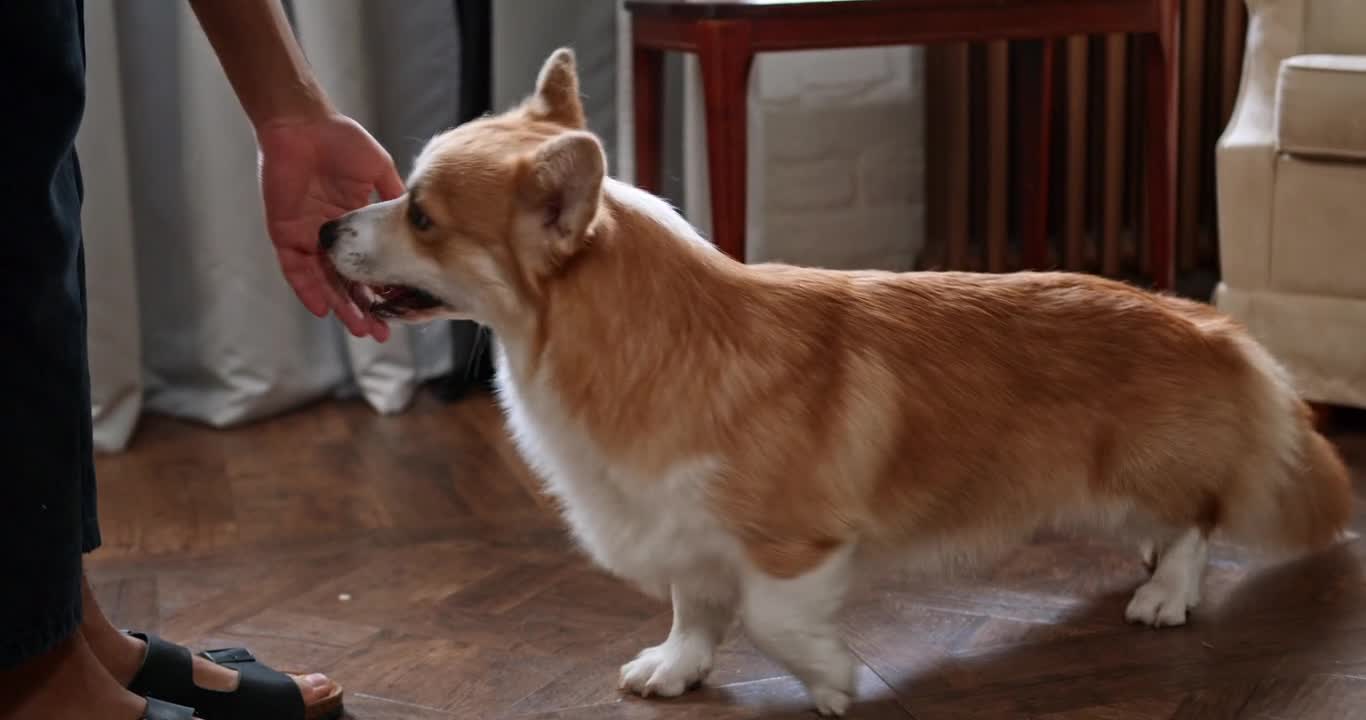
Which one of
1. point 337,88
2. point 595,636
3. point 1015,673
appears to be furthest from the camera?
point 337,88

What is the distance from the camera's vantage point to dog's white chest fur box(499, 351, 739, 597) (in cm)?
144

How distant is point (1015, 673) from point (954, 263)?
173 centimetres

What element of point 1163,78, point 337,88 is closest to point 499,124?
point 337,88

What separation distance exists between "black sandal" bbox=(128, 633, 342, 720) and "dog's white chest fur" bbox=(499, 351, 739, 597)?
1.10 feet

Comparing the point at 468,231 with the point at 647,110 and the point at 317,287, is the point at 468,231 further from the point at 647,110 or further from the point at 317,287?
the point at 647,110

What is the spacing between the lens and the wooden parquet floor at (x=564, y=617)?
1.59 m

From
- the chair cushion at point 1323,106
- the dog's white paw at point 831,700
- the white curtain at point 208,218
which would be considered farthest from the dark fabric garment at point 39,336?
the chair cushion at point 1323,106

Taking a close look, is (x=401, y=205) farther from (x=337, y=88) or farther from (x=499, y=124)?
(x=337, y=88)

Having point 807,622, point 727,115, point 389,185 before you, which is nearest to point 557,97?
point 389,185

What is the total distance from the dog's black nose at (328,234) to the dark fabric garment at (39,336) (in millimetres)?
274

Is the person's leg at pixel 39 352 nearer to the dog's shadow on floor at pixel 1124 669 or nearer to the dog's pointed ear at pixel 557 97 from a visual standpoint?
the dog's pointed ear at pixel 557 97

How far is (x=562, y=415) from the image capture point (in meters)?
1.45

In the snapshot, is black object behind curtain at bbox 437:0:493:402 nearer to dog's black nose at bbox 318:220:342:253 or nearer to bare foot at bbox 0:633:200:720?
dog's black nose at bbox 318:220:342:253

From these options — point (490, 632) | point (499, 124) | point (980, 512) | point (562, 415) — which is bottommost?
point (490, 632)
